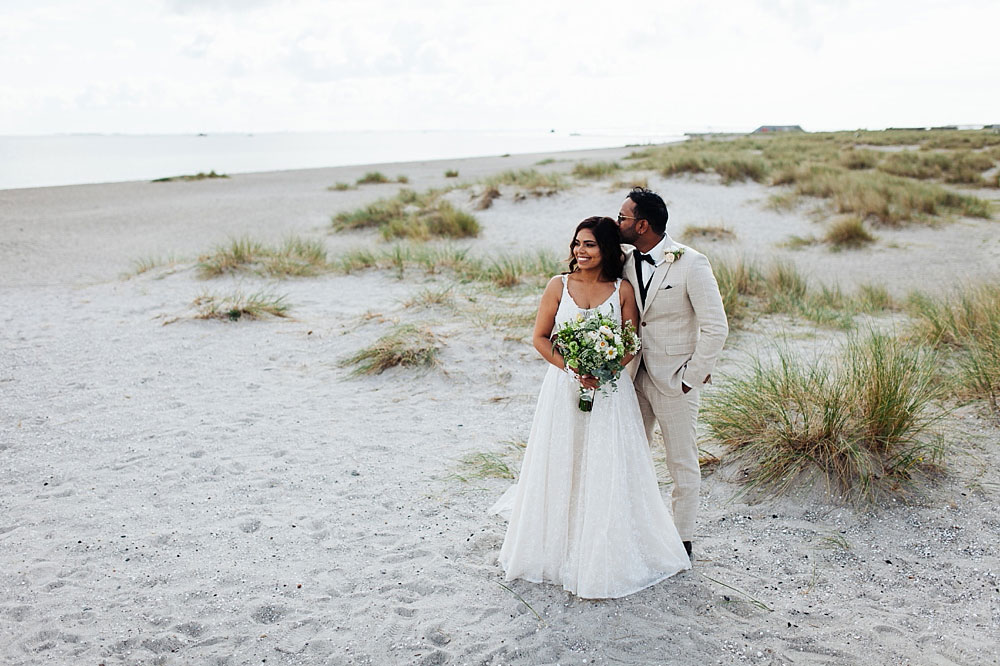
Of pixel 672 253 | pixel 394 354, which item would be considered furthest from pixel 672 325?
pixel 394 354

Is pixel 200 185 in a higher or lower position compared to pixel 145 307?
higher

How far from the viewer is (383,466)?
5.28 meters

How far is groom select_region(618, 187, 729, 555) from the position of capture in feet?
11.2

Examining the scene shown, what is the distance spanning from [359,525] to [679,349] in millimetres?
2182

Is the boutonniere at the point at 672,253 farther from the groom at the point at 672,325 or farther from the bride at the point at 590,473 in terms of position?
the bride at the point at 590,473

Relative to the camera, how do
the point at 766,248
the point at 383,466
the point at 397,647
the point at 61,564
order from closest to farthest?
the point at 397,647
the point at 61,564
the point at 383,466
the point at 766,248

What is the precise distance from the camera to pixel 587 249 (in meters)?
3.39

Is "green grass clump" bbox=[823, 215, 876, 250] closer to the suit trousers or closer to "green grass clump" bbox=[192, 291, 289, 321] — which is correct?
"green grass clump" bbox=[192, 291, 289, 321]

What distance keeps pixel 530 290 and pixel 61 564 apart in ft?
22.0

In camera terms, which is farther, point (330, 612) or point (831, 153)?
point (831, 153)

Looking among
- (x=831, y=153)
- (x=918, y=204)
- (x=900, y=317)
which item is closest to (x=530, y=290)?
(x=900, y=317)

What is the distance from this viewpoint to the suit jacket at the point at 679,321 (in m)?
3.40

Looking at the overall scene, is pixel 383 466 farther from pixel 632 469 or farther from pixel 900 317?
pixel 900 317

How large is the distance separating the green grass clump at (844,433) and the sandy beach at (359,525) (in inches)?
6.0
